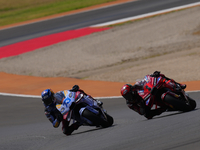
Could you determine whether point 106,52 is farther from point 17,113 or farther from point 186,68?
point 17,113

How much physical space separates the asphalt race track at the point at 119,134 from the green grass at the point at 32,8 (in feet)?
90.2

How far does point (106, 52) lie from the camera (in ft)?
77.3

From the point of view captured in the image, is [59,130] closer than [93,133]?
No

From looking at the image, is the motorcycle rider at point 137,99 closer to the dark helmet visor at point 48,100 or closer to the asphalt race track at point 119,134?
the asphalt race track at point 119,134

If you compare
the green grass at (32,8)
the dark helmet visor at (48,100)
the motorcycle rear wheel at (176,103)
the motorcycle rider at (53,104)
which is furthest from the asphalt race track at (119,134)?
the green grass at (32,8)

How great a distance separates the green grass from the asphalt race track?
27496 millimetres

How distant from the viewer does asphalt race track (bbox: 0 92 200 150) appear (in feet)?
23.3

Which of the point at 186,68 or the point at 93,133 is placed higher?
the point at 186,68

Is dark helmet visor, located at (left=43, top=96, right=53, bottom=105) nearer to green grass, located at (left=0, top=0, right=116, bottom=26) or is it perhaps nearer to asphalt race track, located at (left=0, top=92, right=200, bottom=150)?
asphalt race track, located at (left=0, top=92, right=200, bottom=150)

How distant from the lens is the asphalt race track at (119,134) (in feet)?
23.3

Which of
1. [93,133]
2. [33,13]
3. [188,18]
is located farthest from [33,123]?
[33,13]

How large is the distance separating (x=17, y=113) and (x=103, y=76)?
6277 millimetres

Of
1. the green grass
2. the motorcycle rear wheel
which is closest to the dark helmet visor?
the motorcycle rear wheel

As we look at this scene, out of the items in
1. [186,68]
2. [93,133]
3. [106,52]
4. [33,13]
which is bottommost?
[93,133]
